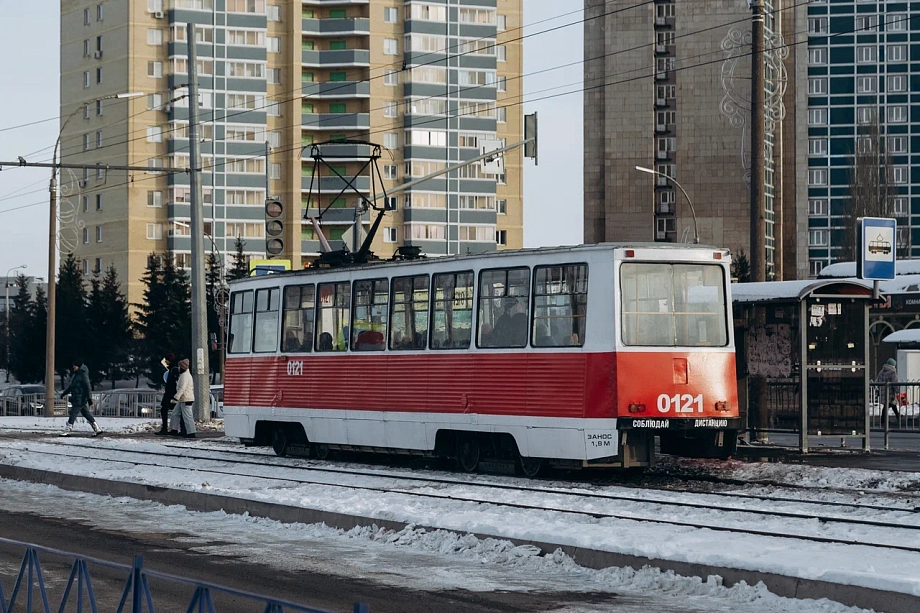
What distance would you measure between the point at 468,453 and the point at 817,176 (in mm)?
129460

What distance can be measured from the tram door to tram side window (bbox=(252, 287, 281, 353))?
8.78m

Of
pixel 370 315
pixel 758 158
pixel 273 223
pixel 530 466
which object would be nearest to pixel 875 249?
pixel 758 158

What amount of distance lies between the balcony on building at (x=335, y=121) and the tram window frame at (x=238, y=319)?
8124 cm

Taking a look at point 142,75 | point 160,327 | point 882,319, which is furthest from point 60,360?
point 882,319

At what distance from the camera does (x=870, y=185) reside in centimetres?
10888

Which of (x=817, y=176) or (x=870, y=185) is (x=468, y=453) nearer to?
Result: (x=870, y=185)

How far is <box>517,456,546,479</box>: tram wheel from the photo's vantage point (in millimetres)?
20031

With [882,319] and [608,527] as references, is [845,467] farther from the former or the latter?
[882,319]

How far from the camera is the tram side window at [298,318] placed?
24.4 m

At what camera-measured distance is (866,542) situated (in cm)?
1191

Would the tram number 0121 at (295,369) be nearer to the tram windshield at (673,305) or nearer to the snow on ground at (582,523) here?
the snow on ground at (582,523)

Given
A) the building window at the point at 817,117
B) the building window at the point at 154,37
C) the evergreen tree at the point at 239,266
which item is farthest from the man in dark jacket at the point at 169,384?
the building window at the point at 817,117

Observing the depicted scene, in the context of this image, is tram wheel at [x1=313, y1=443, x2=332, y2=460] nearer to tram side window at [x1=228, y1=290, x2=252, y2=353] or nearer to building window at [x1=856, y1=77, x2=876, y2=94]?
tram side window at [x1=228, y1=290, x2=252, y2=353]

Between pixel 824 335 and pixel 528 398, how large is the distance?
6076mm
